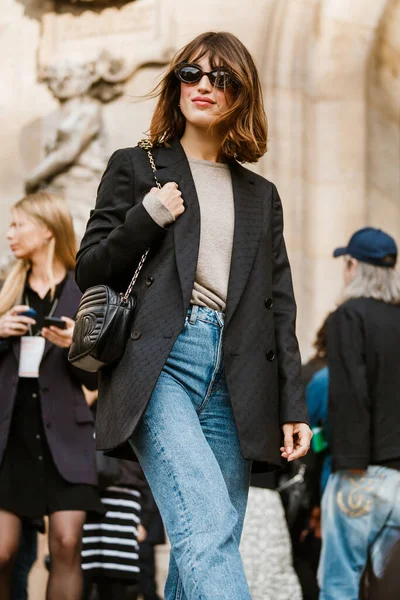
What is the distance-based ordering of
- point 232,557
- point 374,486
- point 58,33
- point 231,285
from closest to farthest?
point 232,557 < point 231,285 < point 374,486 < point 58,33

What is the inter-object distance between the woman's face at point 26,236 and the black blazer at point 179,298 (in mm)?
2170

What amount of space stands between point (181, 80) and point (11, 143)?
533 cm

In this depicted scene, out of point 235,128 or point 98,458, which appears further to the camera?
point 98,458

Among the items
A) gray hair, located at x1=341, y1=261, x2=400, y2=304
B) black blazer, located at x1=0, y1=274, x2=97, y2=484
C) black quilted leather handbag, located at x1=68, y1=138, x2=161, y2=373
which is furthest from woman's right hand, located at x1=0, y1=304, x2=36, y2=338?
black quilted leather handbag, located at x1=68, y1=138, x2=161, y2=373

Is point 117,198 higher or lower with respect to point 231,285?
higher

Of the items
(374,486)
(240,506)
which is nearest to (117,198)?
(240,506)

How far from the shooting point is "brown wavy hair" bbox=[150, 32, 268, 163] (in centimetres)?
418

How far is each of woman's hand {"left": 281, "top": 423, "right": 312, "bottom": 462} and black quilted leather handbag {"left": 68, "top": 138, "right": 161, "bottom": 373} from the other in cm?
58

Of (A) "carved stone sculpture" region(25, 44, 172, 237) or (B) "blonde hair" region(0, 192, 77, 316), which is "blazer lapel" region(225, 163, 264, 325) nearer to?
(B) "blonde hair" region(0, 192, 77, 316)

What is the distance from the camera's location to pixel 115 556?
6809 millimetres

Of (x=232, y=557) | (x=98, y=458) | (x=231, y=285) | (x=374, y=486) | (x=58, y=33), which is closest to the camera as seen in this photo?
(x=232, y=557)

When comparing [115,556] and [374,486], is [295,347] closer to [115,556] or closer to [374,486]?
[374,486]

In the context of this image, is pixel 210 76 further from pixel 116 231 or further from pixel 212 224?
pixel 116 231

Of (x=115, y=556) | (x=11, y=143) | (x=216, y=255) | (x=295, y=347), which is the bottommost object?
(x=115, y=556)
